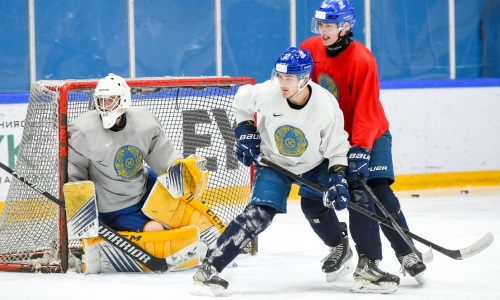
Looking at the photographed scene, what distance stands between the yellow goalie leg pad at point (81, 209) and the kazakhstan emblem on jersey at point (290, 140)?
81cm

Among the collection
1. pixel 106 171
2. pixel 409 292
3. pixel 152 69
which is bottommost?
pixel 409 292

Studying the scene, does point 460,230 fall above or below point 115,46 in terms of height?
below

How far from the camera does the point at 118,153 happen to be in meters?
4.65

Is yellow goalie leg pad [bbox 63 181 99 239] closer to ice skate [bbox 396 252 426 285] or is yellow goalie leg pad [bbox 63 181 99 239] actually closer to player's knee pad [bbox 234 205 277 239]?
player's knee pad [bbox 234 205 277 239]

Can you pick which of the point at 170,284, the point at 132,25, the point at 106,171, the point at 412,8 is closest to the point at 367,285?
the point at 170,284

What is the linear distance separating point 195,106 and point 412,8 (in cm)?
347

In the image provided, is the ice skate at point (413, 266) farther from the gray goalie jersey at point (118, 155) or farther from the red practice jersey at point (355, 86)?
the gray goalie jersey at point (118, 155)

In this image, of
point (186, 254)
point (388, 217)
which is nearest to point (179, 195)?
point (186, 254)

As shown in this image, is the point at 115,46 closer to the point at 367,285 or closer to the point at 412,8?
the point at 412,8

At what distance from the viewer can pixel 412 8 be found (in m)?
8.32

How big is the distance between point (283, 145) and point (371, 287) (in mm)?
605

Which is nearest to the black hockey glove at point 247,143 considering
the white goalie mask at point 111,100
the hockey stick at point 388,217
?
the hockey stick at point 388,217

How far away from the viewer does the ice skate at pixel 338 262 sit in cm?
457

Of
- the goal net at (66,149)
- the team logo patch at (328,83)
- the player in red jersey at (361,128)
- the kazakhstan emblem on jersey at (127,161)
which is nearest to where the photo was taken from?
the player in red jersey at (361,128)
